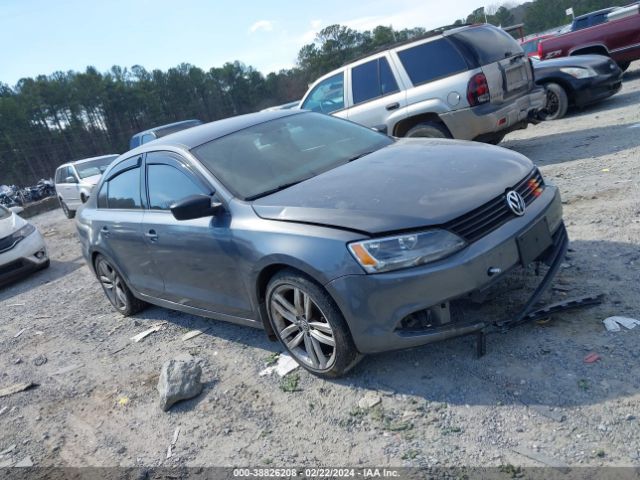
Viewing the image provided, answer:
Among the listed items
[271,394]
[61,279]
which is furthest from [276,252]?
[61,279]

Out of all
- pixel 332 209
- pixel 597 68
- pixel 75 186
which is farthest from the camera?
pixel 75 186

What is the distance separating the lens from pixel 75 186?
1436 centimetres

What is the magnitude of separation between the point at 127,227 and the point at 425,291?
2964mm

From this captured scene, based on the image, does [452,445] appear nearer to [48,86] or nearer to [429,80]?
[429,80]

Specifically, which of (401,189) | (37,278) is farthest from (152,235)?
(37,278)

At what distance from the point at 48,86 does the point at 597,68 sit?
68360mm

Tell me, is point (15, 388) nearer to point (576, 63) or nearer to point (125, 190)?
point (125, 190)

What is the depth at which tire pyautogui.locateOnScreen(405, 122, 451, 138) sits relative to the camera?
731 centimetres

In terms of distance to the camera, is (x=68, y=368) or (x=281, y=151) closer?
(x=281, y=151)

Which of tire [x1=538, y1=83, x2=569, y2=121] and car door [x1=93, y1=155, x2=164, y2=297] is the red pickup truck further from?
car door [x1=93, y1=155, x2=164, y2=297]

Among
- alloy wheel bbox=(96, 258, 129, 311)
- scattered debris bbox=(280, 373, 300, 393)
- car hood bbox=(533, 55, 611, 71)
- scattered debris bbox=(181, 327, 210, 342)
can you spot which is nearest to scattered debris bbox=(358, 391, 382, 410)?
scattered debris bbox=(280, 373, 300, 393)

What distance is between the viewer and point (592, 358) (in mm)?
2893

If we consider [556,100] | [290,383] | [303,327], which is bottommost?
[290,383]

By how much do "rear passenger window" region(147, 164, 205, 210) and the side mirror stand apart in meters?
0.29
